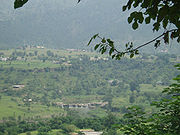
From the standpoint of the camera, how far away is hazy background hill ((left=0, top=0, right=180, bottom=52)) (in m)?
142

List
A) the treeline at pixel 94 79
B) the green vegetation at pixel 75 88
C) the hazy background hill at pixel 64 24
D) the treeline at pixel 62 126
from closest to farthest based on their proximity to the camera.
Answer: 1. the treeline at pixel 62 126
2. the green vegetation at pixel 75 88
3. the treeline at pixel 94 79
4. the hazy background hill at pixel 64 24

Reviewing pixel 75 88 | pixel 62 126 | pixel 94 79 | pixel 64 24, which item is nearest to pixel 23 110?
pixel 62 126

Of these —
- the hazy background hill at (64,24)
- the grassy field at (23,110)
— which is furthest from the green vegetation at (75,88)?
the hazy background hill at (64,24)

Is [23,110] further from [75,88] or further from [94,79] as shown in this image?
[94,79]

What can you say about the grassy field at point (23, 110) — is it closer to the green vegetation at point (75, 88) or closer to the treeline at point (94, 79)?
the green vegetation at point (75, 88)

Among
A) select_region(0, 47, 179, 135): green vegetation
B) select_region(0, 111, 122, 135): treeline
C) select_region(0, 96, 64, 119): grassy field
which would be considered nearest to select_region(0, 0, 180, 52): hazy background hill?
select_region(0, 47, 179, 135): green vegetation

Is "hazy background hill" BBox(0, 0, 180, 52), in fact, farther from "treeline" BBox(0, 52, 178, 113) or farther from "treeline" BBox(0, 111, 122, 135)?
"treeline" BBox(0, 111, 122, 135)

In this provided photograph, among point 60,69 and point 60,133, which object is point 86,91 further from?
point 60,133

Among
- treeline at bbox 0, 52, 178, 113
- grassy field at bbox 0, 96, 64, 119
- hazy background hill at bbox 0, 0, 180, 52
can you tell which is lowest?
grassy field at bbox 0, 96, 64, 119

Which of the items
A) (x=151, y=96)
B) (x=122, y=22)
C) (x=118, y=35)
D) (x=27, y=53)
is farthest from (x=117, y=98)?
(x=122, y=22)

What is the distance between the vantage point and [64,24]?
174m

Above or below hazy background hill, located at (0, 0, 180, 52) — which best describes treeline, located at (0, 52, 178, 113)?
below

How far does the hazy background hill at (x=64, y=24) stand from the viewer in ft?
467

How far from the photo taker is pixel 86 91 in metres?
60.1
